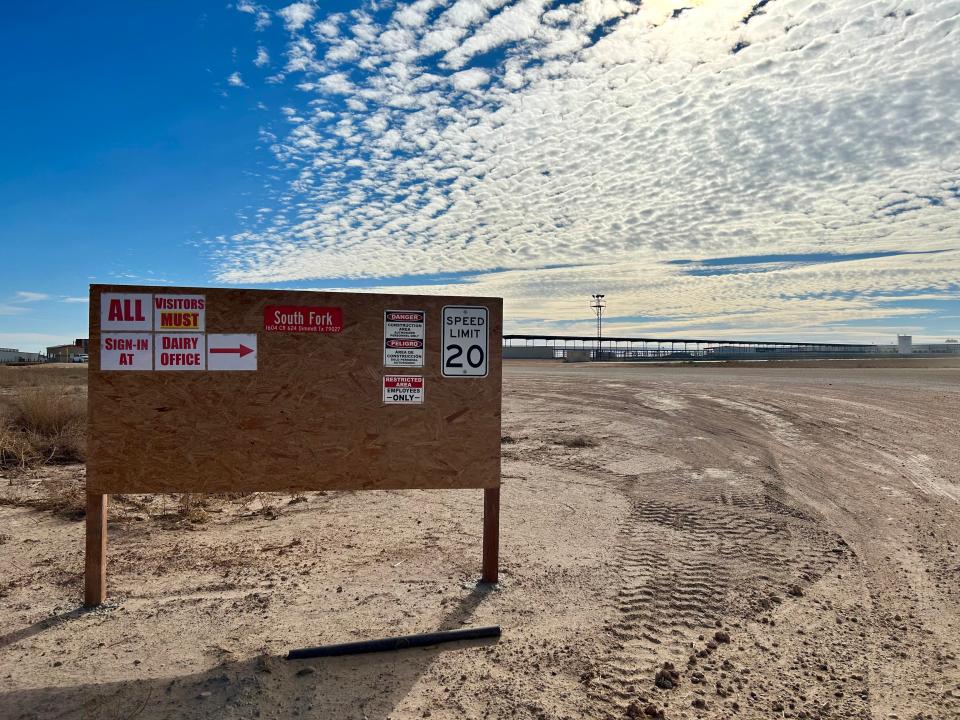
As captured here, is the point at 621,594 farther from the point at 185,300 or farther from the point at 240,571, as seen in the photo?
the point at 185,300

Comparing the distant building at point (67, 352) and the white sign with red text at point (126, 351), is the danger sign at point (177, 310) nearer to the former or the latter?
the white sign with red text at point (126, 351)

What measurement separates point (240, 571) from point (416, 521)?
6.63 feet

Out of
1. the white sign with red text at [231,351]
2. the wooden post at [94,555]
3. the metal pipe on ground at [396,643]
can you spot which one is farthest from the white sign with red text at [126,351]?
the metal pipe on ground at [396,643]

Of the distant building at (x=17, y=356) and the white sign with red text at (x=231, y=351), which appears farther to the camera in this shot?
the distant building at (x=17, y=356)

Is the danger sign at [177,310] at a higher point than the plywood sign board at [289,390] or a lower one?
higher

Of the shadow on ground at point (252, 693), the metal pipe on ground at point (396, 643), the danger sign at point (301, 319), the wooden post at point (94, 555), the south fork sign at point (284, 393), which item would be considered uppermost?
the danger sign at point (301, 319)

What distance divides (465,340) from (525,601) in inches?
81.1

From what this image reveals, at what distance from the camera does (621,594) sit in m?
4.61

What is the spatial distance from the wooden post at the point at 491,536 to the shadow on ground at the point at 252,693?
1.23 meters

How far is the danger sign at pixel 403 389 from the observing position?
4.65m

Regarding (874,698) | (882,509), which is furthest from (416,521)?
(882,509)

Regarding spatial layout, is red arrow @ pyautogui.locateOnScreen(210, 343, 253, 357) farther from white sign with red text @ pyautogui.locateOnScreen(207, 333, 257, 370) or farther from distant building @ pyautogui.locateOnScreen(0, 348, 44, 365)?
distant building @ pyautogui.locateOnScreen(0, 348, 44, 365)

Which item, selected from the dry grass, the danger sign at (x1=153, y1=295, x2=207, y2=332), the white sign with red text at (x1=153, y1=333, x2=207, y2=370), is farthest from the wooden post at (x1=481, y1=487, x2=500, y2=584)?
the dry grass

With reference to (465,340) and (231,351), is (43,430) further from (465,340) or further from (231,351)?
(465,340)
